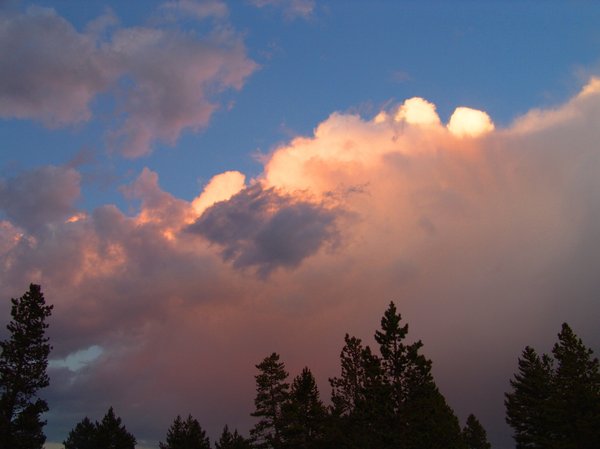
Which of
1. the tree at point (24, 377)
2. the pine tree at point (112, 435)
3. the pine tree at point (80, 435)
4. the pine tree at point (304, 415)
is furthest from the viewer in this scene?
the pine tree at point (80, 435)

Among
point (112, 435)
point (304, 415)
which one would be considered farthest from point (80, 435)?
point (304, 415)

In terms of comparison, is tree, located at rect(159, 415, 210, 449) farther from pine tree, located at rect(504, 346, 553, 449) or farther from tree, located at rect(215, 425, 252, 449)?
pine tree, located at rect(504, 346, 553, 449)

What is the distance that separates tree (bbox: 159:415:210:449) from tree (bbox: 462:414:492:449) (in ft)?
179

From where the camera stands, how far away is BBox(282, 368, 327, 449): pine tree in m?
63.1

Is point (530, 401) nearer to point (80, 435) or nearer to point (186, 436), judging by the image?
point (186, 436)

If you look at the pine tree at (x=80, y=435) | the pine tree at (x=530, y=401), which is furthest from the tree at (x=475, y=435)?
the pine tree at (x=80, y=435)

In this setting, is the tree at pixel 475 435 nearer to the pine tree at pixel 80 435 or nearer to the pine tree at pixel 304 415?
the pine tree at pixel 304 415

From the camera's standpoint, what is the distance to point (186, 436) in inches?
3312

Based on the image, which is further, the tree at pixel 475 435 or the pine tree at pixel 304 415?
the tree at pixel 475 435

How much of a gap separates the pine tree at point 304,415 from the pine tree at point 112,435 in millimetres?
33282

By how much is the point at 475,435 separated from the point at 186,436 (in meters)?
61.2

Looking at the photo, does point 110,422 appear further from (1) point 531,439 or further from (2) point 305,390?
(1) point 531,439

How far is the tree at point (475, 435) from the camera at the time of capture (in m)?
106

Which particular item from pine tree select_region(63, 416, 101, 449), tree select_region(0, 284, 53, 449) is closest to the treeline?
tree select_region(0, 284, 53, 449)
